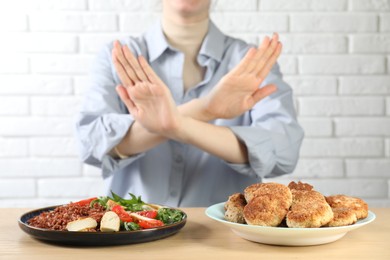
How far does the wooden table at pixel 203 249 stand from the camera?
99cm

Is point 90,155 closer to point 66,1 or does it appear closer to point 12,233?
point 12,233

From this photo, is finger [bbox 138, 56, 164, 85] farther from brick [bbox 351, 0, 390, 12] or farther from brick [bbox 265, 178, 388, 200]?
brick [bbox 351, 0, 390, 12]

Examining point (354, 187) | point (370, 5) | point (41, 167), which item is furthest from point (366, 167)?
point (41, 167)

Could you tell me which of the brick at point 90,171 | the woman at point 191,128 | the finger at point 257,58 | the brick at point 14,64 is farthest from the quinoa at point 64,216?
the brick at point 14,64

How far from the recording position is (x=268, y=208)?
101 cm

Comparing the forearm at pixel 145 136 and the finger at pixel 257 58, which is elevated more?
the finger at pixel 257 58

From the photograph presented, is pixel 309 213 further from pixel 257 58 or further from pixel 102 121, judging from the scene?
pixel 102 121

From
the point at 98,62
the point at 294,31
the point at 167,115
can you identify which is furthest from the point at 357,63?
the point at 167,115

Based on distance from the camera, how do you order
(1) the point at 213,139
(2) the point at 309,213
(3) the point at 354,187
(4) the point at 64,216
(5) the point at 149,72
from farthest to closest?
(3) the point at 354,187 → (1) the point at 213,139 → (5) the point at 149,72 → (4) the point at 64,216 → (2) the point at 309,213

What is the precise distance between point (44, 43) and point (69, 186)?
0.63 meters

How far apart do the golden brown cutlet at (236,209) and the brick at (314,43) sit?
5.19ft

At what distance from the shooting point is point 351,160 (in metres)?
2.65

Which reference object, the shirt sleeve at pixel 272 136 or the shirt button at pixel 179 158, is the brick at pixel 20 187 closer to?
the shirt button at pixel 179 158

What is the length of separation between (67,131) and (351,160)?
1258mm
